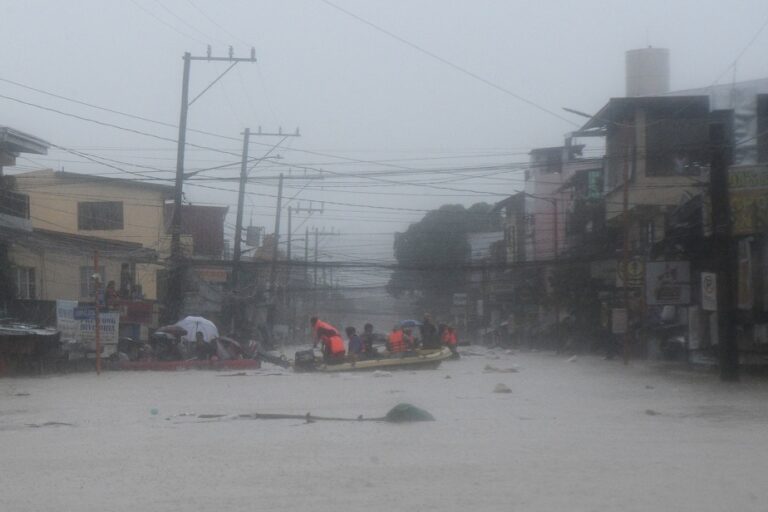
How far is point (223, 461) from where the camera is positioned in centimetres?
1222

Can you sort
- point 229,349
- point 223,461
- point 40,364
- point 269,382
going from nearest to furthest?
point 223,461
point 269,382
point 40,364
point 229,349

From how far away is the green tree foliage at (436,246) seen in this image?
71812 millimetres

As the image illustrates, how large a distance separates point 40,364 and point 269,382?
637 centimetres

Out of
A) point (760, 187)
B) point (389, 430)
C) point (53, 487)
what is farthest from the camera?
point (760, 187)

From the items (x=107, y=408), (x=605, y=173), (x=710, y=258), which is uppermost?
(x=605, y=173)

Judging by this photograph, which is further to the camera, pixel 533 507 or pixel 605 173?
pixel 605 173

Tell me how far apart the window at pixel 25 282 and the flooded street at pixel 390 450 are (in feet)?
48.9

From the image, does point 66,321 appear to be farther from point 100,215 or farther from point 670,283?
point 100,215

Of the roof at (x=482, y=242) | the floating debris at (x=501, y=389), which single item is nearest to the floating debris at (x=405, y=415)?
the floating debris at (x=501, y=389)

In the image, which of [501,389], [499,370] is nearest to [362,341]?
[499,370]

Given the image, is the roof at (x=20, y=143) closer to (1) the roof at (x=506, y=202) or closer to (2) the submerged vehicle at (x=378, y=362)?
(2) the submerged vehicle at (x=378, y=362)

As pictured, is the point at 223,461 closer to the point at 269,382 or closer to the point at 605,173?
the point at 269,382

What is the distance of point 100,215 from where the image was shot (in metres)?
50.9

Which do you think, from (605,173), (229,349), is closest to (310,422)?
(229,349)
